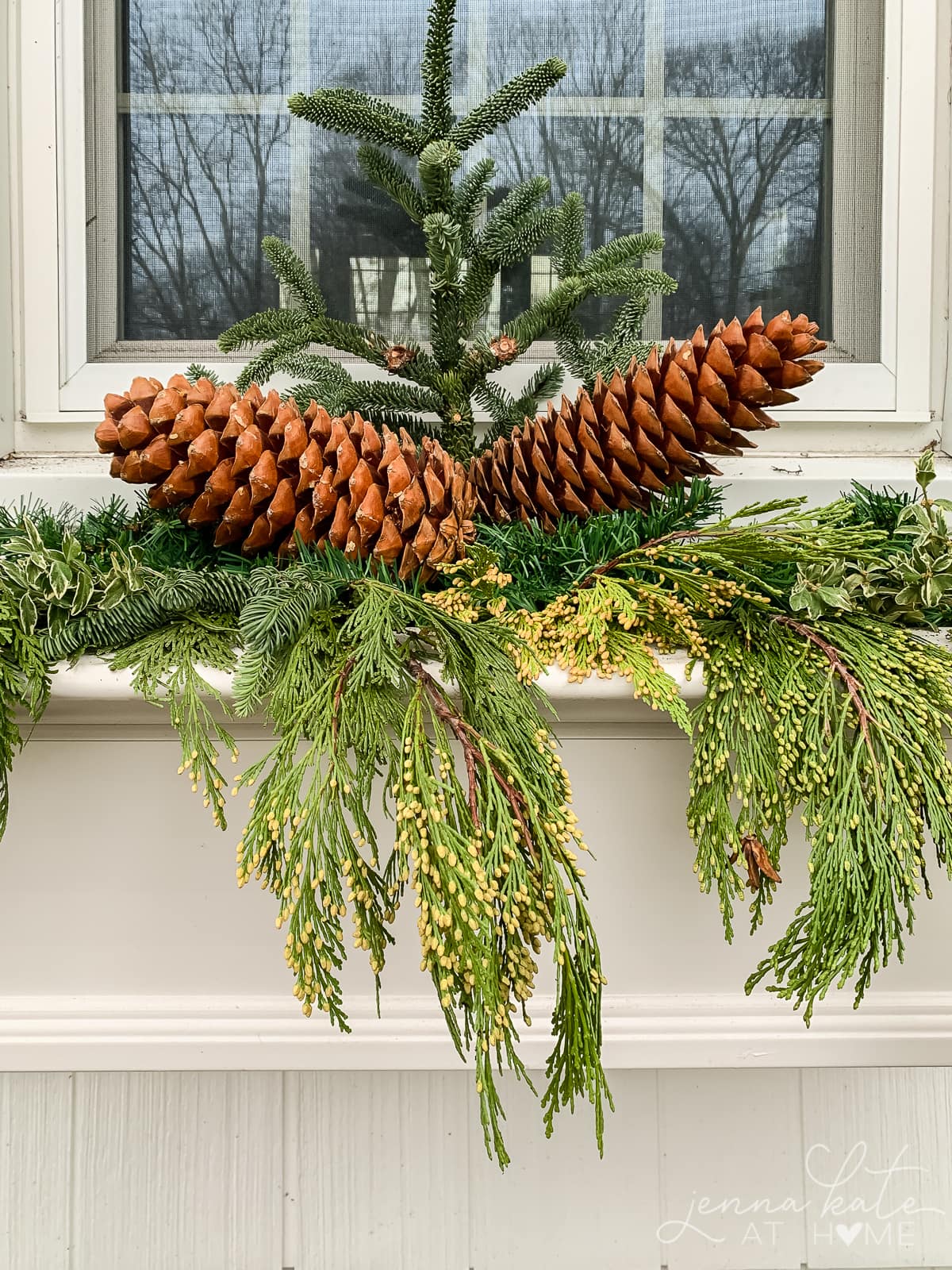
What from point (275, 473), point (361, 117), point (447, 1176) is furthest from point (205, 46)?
point (447, 1176)

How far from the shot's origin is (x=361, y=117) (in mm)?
559

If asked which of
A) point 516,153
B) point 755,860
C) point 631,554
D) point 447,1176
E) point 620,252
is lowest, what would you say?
point 447,1176

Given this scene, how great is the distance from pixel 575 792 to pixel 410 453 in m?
0.24

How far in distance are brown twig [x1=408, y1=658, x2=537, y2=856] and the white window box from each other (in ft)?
0.31

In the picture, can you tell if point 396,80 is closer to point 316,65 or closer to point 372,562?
point 316,65

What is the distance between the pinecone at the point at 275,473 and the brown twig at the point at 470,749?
0.09 metres

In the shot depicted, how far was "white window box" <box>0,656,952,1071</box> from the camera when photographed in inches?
20.2

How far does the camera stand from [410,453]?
0.52 meters

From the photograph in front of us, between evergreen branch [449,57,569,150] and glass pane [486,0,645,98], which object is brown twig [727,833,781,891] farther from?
glass pane [486,0,645,98]

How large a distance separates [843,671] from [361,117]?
0.48 metres

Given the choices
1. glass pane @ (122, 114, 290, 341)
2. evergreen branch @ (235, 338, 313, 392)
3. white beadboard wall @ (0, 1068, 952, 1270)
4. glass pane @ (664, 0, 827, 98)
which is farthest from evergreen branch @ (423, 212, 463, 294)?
white beadboard wall @ (0, 1068, 952, 1270)

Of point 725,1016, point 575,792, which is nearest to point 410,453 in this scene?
point 575,792

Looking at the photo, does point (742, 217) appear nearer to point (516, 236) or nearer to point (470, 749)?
point (516, 236)

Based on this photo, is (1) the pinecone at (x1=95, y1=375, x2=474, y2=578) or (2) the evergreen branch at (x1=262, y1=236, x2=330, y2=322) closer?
(1) the pinecone at (x1=95, y1=375, x2=474, y2=578)
